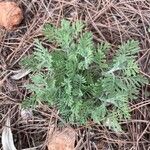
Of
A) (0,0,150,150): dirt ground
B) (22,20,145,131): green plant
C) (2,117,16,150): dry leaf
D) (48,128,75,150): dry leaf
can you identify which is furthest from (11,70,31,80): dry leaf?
(48,128,75,150): dry leaf

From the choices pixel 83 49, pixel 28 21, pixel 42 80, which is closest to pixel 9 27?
pixel 28 21

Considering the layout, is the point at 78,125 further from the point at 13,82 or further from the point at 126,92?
the point at 13,82

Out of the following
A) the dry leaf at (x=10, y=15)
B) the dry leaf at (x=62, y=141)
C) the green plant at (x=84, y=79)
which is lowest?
the dry leaf at (x=62, y=141)

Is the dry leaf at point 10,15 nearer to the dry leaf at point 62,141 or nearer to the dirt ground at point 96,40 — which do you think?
the dirt ground at point 96,40

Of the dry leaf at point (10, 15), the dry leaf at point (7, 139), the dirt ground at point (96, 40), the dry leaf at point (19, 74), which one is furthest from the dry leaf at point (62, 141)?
the dry leaf at point (10, 15)

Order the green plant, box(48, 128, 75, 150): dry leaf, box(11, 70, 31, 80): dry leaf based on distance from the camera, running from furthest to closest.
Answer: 1. box(11, 70, 31, 80): dry leaf
2. box(48, 128, 75, 150): dry leaf
3. the green plant

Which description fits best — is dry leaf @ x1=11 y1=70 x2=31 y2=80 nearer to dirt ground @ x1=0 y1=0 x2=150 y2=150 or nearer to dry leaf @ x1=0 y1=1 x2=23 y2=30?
dirt ground @ x1=0 y1=0 x2=150 y2=150
